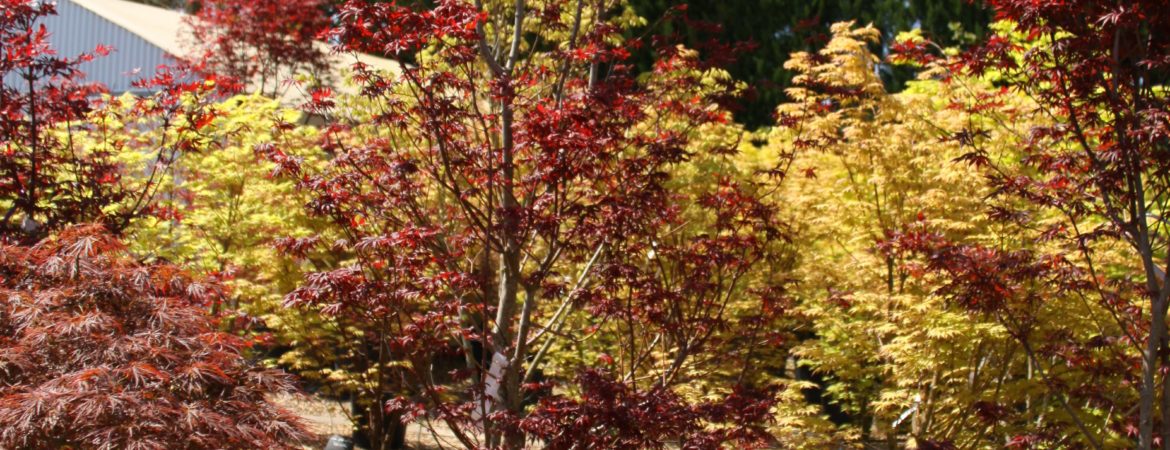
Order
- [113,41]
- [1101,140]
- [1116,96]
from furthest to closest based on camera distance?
[113,41]
[1101,140]
[1116,96]

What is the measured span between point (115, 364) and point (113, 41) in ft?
42.2

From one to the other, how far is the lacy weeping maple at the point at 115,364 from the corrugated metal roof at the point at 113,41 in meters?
9.89

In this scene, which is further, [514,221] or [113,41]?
[113,41]

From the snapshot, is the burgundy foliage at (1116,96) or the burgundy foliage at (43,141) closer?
the burgundy foliage at (1116,96)

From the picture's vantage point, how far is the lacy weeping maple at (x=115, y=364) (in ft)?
13.3

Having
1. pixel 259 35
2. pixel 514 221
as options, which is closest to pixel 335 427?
pixel 259 35

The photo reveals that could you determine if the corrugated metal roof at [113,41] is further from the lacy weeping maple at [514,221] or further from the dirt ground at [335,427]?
the lacy weeping maple at [514,221]

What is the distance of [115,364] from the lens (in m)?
4.43

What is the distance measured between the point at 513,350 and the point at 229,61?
31.8 feet

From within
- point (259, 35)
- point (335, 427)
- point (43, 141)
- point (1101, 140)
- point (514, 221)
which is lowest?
point (335, 427)

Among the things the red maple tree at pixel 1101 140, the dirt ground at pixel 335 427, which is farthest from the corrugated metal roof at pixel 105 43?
the red maple tree at pixel 1101 140

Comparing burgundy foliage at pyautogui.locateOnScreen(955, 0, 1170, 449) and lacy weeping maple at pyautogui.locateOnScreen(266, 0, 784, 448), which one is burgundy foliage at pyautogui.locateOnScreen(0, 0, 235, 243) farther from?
burgundy foliage at pyautogui.locateOnScreen(955, 0, 1170, 449)

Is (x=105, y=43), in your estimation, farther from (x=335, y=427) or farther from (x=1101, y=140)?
(x=1101, y=140)

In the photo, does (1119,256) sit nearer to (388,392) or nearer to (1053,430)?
(1053,430)
